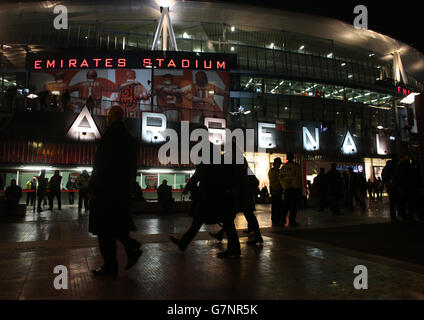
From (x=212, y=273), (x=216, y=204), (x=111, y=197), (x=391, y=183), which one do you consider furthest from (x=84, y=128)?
(x=212, y=273)

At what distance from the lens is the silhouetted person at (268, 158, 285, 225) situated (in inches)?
334

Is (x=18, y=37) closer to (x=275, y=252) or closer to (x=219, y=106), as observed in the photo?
(x=219, y=106)

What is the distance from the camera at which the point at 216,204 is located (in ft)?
14.9

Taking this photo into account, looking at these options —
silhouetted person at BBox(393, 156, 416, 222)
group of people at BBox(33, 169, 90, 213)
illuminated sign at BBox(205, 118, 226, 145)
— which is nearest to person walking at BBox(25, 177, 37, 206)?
group of people at BBox(33, 169, 90, 213)

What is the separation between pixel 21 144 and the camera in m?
15.5

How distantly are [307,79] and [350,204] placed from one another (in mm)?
17781

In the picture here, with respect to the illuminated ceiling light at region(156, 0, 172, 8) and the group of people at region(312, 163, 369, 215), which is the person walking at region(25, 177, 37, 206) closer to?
the group of people at region(312, 163, 369, 215)

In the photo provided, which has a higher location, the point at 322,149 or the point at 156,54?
the point at 156,54

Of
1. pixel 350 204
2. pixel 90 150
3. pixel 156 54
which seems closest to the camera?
pixel 350 204

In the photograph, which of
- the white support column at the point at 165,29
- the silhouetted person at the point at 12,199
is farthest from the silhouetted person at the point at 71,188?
the white support column at the point at 165,29

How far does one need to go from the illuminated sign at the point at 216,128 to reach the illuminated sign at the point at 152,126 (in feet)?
9.99

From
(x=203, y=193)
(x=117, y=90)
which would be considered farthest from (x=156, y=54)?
(x=203, y=193)

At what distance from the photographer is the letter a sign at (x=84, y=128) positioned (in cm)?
1627

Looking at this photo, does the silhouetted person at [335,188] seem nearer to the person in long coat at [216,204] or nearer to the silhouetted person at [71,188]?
the person in long coat at [216,204]
